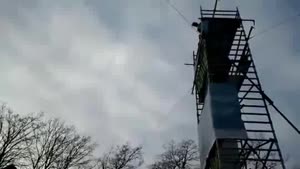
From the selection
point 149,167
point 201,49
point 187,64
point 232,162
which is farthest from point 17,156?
point 232,162

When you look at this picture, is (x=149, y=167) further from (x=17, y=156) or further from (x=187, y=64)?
(x=187, y=64)

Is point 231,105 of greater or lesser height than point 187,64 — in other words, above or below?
below

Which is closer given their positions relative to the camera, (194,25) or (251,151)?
(251,151)

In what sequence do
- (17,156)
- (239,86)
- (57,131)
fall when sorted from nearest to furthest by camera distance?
(239,86) → (17,156) → (57,131)

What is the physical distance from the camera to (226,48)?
53.2 feet

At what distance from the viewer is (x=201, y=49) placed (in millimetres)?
16891

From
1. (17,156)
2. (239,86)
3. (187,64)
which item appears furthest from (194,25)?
(17,156)

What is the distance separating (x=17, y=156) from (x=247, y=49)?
803 inches

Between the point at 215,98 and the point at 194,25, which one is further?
the point at 194,25

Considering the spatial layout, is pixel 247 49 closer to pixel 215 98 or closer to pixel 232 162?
pixel 215 98

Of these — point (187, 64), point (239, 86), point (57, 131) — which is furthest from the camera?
point (57, 131)

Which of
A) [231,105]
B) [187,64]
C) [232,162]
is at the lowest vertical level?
[232,162]

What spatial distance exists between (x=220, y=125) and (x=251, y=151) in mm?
1544

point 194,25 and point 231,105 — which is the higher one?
point 194,25
